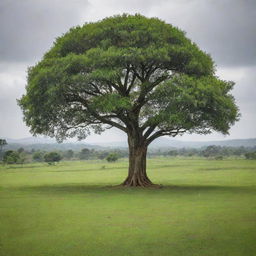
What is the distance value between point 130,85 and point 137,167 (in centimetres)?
827

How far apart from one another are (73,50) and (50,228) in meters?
25.4

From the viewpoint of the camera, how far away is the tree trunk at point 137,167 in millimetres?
41394

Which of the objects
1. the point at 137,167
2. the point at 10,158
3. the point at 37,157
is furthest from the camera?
the point at 37,157

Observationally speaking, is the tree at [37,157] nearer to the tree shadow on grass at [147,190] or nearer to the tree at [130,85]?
the tree at [130,85]

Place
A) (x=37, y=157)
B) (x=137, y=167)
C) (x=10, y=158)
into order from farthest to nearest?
(x=37, y=157), (x=10, y=158), (x=137, y=167)

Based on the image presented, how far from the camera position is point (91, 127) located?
153 ft

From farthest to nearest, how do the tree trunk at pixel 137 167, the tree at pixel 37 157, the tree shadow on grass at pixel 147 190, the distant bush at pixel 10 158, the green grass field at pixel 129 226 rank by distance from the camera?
1. the tree at pixel 37 157
2. the distant bush at pixel 10 158
3. the tree trunk at pixel 137 167
4. the tree shadow on grass at pixel 147 190
5. the green grass field at pixel 129 226

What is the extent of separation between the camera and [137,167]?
41812 mm

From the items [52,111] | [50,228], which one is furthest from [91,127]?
[50,228]

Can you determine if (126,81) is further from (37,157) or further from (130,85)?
(37,157)

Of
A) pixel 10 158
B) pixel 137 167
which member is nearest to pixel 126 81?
pixel 137 167

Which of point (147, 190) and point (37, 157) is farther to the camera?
point (37, 157)

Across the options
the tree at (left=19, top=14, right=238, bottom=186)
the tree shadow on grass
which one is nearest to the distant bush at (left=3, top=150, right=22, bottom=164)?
the tree at (left=19, top=14, right=238, bottom=186)

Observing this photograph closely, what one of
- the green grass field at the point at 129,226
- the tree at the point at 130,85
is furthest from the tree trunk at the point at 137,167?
the green grass field at the point at 129,226
